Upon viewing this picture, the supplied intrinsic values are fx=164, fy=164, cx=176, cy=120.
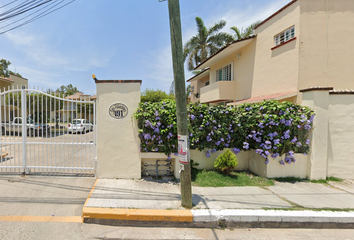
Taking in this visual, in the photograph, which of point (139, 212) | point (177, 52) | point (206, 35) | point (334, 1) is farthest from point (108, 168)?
point (206, 35)

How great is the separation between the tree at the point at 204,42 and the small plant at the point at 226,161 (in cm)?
1503

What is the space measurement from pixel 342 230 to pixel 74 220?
4976 mm

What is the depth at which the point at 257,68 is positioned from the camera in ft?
28.4

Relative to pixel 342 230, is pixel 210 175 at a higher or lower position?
higher

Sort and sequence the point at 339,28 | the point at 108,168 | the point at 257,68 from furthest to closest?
the point at 257,68
the point at 339,28
the point at 108,168

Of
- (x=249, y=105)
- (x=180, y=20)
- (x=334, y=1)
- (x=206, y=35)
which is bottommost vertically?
(x=249, y=105)

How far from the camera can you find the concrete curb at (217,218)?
119 inches

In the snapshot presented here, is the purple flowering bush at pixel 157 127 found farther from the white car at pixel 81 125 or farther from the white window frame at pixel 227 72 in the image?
the white window frame at pixel 227 72

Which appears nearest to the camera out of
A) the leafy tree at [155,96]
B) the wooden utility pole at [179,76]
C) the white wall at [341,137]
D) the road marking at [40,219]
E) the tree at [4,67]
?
the road marking at [40,219]

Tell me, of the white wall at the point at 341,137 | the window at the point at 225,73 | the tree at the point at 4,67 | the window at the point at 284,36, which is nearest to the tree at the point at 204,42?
the window at the point at 225,73

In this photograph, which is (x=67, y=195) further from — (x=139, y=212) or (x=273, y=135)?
(x=273, y=135)

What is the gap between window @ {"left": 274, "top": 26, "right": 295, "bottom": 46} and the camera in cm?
691

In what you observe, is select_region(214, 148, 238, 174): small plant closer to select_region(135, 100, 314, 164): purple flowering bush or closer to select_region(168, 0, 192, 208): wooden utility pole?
select_region(135, 100, 314, 164): purple flowering bush

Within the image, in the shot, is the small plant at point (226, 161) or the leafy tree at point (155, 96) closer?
the small plant at point (226, 161)
